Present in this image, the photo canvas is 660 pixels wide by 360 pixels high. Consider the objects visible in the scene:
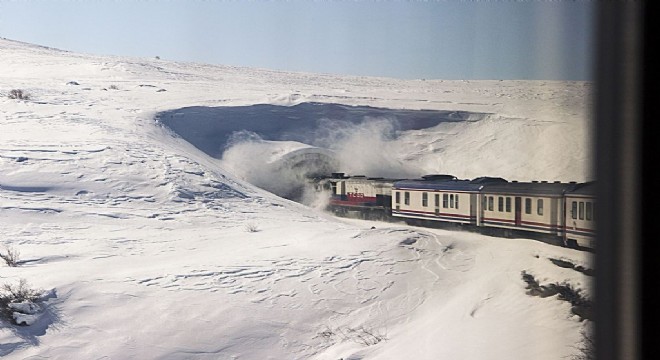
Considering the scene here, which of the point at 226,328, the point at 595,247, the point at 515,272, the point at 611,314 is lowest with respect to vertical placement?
the point at 226,328

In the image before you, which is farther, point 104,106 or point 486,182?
point 104,106

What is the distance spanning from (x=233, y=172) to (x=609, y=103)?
14.5 meters

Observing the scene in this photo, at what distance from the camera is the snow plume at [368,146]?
13.2 meters

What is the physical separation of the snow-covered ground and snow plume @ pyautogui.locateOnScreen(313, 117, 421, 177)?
0.08 meters

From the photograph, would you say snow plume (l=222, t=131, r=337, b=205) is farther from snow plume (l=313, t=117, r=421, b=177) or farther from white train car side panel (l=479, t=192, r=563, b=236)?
white train car side panel (l=479, t=192, r=563, b=236)

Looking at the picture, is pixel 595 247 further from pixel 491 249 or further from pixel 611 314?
pixel 491 249

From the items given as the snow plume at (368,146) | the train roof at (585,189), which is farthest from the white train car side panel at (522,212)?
the snow plume at (368,146)

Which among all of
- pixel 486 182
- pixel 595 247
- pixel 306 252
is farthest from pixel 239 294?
pixel 595 247

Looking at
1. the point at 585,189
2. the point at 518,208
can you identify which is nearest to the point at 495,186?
the point at 518,208

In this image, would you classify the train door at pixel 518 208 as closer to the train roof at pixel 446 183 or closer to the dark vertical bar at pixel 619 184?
the train roof at pixel 446 183

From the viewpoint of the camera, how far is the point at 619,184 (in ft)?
8.20

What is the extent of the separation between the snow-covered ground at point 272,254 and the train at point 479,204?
5.8 inches

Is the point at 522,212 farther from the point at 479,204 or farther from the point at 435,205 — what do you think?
the point at 435,205

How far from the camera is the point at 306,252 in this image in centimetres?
789
